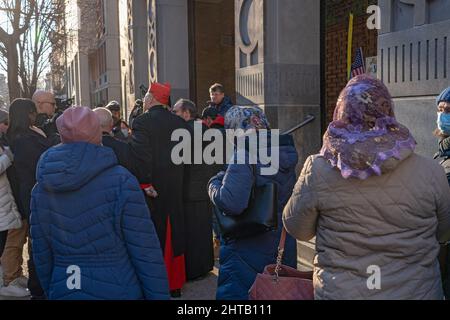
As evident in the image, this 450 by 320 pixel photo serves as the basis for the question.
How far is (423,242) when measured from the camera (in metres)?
2.02

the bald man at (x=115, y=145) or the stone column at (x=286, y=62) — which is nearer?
the bald man at (x=115, y=145)

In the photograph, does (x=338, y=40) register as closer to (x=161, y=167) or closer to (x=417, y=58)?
(x=417, y=58)

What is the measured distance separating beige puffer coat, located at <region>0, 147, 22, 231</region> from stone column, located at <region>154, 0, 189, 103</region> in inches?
257

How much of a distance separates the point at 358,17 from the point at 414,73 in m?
2.85

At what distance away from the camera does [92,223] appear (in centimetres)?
235

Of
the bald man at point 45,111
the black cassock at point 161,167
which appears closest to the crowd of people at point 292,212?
the black cassock at point 161,167

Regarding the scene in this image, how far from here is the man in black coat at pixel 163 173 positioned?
4.55 metres

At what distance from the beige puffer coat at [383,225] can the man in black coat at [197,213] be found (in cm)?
291

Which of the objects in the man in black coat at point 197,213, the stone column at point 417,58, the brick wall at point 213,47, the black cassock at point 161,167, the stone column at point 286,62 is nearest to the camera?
the stone column at point 417,58

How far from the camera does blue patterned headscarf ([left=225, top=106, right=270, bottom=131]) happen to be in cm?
294

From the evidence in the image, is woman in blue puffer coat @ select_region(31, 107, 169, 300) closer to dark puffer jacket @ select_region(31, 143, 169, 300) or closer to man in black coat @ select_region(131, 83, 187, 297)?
dark puffer jacket @ select_region(31, 143, 169, 300)

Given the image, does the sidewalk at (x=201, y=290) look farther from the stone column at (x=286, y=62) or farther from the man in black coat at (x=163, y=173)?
the stone column at (x=286, y=62)

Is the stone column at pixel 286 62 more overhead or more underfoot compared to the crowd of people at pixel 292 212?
more overhead
